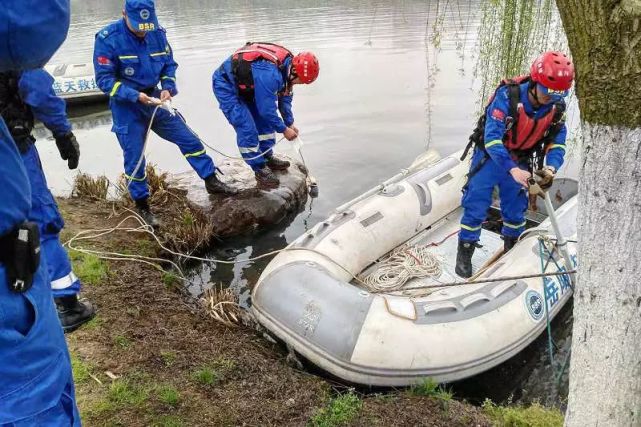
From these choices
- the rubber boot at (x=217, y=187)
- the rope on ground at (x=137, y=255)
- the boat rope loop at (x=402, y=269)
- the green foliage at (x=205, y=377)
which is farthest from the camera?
→ the rubber boot at (x=217, y=187)

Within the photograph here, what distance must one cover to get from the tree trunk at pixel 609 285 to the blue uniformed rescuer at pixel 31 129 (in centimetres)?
252

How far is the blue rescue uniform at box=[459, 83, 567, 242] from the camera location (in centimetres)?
373

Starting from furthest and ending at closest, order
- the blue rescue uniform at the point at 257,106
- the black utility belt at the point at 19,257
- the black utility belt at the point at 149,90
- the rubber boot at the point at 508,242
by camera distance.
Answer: the blue rescue uniform at the point at 257,106, the black utility belt at the point at 149,90, the rubber boot at the point at 508,242, the black utility belt at the point at 19,257

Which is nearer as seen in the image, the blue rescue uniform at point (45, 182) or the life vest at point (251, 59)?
the blue rescue uniform at point (45, 182)

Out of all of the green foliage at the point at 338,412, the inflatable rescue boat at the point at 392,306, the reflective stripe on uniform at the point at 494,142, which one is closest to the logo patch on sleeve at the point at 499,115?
the reflective stripe on uniform at the point at 494,142

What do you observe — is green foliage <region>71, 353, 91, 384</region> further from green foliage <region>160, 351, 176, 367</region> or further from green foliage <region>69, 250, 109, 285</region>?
green foliage <region>69, 250, 109, 285</region>

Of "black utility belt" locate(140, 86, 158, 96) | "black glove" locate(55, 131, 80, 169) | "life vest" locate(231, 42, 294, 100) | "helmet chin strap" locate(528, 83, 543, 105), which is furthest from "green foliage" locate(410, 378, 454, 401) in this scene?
"black utility belt" locate(140, 86, 158, 96)

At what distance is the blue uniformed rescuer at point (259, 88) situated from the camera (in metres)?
5.14

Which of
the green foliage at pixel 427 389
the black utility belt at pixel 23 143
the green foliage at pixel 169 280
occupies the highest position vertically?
the black utility belt at pixel 23 143

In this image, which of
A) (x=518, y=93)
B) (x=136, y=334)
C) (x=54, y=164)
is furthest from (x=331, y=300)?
(x=54, y=164)

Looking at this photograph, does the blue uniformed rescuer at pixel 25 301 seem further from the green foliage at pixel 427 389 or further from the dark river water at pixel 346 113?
the green foliage at pixel 427 389

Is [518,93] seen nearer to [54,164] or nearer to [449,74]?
[54,164]

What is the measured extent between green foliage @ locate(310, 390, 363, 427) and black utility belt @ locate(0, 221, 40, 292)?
182cm

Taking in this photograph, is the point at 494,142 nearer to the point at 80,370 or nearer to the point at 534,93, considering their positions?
the point at 534,93
